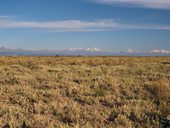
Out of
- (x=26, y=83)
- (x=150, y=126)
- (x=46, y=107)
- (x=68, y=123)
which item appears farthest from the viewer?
(x=26, y=83)

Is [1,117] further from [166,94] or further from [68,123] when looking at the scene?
[166,94]

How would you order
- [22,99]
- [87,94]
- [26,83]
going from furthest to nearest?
[26,83] → [87,94] → [22,99]

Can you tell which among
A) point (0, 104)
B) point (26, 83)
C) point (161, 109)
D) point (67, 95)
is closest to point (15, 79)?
point (26, 83)

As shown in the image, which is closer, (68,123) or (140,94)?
(68,123)

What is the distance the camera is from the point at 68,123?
9.38 metres

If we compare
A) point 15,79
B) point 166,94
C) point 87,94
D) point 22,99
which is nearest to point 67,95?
point 87,94

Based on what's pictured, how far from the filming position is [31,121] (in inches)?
374

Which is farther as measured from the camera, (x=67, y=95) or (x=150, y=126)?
(x=67, y=95)

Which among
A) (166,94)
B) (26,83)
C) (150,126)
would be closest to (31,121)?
(150,126)

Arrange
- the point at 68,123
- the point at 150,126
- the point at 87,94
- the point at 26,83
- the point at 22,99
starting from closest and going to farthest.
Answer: the point at 150,126 < the point at 68,123 < the point at 22,99 < the point at 87,94 < the point at 26,83

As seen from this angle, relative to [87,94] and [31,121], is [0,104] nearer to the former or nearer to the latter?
[31,121]

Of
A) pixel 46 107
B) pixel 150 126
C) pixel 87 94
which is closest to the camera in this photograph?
pixel 150 126

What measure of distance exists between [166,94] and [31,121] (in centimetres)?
559

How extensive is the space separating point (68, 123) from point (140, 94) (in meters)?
5.32
